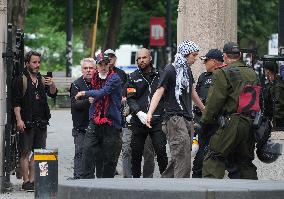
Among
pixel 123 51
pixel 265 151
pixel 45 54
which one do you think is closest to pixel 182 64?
pixel 265 151

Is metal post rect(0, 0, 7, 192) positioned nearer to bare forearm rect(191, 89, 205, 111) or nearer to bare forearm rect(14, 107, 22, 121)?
bare forearm rect(14, 107, 22, 121)

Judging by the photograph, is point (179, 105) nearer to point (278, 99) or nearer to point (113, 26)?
point (278, 99)

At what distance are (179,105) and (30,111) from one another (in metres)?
2.33

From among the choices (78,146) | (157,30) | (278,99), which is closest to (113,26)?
(157,30)

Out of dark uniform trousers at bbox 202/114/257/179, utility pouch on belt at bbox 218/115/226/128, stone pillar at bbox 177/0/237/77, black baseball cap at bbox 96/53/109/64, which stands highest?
stone pillar at bbox 177/0/237/77

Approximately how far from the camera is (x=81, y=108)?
15.2 meters

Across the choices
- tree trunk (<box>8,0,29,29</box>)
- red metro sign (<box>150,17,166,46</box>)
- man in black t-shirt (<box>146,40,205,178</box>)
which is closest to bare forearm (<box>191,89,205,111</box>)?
man in black t-shirt (<box>146,40,205,178</box>)

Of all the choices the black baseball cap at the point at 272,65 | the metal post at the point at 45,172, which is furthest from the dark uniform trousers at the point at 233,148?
the black baseball cap at the point at 272,65

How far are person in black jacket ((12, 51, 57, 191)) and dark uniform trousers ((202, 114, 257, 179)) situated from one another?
12.4 ft

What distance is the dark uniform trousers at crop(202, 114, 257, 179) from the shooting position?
11.8m

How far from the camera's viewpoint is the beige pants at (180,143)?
1375cm

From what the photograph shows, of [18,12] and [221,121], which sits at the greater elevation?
[18,12]

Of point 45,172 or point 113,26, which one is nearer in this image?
point 45,172

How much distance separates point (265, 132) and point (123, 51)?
51.8m
